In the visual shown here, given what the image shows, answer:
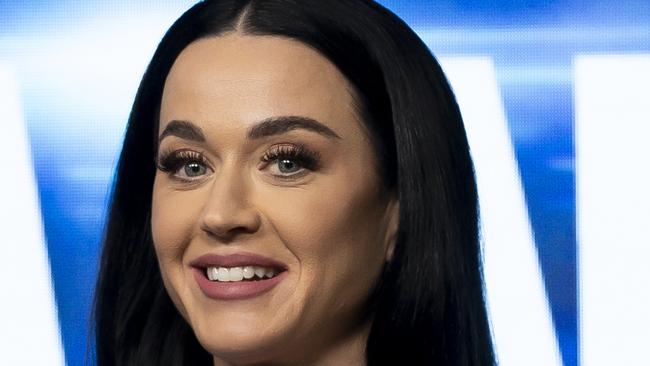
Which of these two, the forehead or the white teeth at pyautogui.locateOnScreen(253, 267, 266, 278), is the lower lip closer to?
the white teeth at pyautogui.locateOnScreen(253, 267, 266, 278)

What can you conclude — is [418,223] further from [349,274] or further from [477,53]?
[477,53]

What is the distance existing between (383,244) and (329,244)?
0.16 m

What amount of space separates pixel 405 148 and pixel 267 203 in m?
0.29

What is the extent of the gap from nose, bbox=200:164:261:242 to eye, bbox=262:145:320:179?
2.3 inches

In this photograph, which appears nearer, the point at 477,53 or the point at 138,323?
the point at 138,323

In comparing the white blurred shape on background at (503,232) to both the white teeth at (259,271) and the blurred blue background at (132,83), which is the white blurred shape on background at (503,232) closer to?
the blurred blue background at (132,83)

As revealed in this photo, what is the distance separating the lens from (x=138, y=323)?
9.12ft

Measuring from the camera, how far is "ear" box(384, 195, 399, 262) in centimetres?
251

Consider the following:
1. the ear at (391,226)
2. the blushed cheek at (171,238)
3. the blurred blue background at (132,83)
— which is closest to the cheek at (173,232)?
the blushed cheek at (171,238)

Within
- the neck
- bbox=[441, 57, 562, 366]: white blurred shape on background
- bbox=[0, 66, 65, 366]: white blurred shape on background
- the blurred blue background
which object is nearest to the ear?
the neck

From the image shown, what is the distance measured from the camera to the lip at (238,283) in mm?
2346

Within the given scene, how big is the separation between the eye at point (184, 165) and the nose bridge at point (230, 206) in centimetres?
7

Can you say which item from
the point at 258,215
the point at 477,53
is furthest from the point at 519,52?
the point at 258,215

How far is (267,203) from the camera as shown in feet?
7.71
